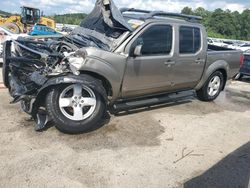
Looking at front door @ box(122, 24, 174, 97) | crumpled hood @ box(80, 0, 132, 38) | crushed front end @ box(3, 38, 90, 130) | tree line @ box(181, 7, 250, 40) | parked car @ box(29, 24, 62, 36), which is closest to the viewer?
crushed front end @ box(3, 38, 90, 130)

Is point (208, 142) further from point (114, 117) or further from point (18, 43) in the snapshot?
point (18, 43)

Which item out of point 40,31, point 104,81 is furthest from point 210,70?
point 40,31

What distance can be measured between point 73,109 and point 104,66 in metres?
0.85

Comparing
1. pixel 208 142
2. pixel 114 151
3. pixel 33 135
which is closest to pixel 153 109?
pixel 208 142

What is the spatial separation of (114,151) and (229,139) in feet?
6.97

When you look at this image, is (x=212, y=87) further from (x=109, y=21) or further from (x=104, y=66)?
(x=104, y=66)

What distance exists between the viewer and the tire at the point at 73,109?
4.76 metres

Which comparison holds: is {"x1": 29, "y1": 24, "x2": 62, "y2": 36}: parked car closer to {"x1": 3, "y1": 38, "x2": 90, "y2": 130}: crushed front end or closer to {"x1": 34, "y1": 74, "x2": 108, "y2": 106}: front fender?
{"x1": 3, "y1": 38, "x2": 90, "y2": 130}: crushed front end

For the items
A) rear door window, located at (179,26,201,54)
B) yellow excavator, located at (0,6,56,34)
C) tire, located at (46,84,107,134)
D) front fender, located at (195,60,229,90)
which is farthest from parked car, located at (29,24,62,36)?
tire, located at (46,84,107,134)

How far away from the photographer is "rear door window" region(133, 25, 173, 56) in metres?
5.53

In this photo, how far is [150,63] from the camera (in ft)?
18.5

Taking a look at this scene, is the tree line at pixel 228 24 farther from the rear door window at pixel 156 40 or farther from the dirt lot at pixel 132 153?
the dirt lot at pixel 132 153

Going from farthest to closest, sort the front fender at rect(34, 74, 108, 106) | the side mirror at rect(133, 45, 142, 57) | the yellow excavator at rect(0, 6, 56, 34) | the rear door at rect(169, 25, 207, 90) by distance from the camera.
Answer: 1. the yellow excavator at rect(0, 6, 56, 34)
2. the rear door at rect(169, 25, 207, 90)
3. the side mirror at rect(133, 45, 142, 57)
4. the front fender at rect(34, 74, 108, 106)

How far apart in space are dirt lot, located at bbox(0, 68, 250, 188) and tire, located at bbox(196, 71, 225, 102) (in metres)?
1.26
